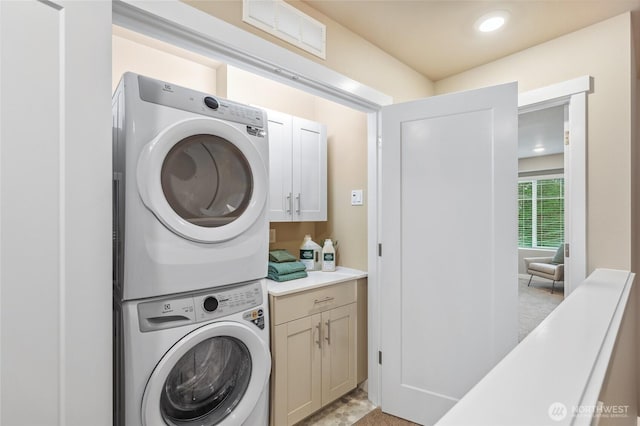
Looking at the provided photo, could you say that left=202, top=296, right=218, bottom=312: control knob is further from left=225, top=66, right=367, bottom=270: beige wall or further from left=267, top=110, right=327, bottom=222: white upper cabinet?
left=225, top=66, right=367, bottom=270: beige wall

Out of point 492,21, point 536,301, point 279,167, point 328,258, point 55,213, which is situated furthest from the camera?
point 536,301

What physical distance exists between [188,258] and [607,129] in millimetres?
2422

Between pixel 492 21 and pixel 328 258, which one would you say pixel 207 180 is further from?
pixel 492 21

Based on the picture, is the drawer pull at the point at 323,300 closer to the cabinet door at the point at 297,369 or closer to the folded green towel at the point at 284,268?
the cabinet door at the point at 297,369

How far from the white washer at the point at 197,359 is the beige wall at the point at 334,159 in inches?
39.5

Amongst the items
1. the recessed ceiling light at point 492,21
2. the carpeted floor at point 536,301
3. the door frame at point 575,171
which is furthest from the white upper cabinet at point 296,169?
the carpeted floor at point 536,301

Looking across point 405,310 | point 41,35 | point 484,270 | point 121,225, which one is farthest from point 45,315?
point 484,270

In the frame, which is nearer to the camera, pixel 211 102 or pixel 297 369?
pixel 211 102

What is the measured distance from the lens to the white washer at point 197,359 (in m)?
1.20

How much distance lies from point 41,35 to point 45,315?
2.54ft

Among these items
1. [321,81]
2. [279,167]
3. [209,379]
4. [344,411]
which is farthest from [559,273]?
[209,379]

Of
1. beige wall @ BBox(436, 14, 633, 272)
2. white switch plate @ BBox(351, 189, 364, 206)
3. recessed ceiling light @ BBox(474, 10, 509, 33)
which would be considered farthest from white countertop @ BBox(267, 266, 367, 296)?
recessed ceiling light @ BBox(474, 10, 509, 33)

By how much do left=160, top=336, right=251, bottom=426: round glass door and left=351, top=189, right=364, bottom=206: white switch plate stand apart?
1.31 metres

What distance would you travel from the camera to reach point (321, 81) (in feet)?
5.86
